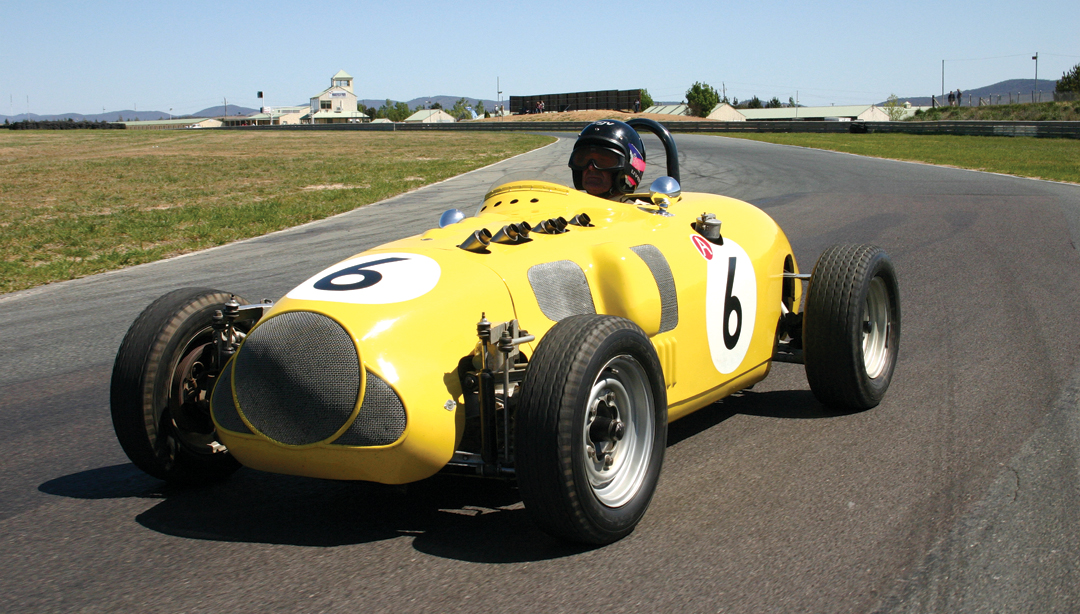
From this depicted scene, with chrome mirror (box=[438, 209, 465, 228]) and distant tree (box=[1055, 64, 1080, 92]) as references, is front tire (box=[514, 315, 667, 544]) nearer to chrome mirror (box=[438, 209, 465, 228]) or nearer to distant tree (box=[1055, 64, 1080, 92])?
chrome mirror (box=[438, 209, 465, 228])

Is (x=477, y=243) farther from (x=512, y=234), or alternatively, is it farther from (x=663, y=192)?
→ (x=663, y=192)

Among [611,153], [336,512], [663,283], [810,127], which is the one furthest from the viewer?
[810,127]

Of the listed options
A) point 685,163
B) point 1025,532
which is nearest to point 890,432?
point 1025,532

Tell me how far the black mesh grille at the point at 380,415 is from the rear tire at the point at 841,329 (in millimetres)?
2552

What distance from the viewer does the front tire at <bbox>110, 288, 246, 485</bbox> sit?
366cm

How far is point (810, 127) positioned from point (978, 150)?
18886 millimetres

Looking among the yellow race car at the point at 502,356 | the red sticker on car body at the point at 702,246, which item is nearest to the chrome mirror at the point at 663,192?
the yellow race car at the point at 502,356

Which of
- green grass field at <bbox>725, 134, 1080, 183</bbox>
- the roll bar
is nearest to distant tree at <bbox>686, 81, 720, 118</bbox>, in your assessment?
green grass field at <bbox>725, 134, 1080, 183</bbox>

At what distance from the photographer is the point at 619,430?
3414 mm

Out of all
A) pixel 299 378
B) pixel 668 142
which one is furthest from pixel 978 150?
pixel 299 378

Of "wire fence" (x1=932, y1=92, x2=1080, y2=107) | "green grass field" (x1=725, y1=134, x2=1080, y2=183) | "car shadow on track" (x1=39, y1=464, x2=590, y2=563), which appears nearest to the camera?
"car shadow on track" (x1=39, y1=464, x2=590, y2=563)

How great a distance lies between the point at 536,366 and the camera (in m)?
3.12

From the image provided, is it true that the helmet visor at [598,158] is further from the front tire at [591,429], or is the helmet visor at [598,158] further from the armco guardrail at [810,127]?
the armco guardrail at [810,127]

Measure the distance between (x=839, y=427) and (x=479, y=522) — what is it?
2.13 meters
